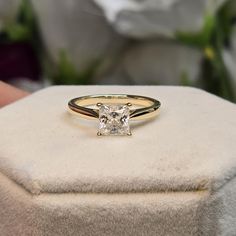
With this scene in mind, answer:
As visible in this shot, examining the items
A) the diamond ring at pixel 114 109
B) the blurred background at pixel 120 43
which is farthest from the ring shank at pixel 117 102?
the blurred background at pixel 120 43

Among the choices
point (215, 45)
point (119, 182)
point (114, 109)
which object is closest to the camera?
point (119, 182)

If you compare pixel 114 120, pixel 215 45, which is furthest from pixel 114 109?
pixel 215 45

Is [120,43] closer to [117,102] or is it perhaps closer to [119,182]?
[117,102]

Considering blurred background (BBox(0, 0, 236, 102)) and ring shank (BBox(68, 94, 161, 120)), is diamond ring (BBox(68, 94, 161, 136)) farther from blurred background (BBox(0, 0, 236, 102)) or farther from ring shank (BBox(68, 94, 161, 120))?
blurred background (BBox(0, 0, 236, 102))

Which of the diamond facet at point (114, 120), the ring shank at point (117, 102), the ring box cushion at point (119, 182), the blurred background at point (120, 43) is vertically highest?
the blurred background at point (120, 43)

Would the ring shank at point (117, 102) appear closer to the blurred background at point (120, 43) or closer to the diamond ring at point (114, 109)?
the diamond ring at point (114, 109)

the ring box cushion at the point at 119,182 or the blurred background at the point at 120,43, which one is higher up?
the blurred background at the point at 120,43

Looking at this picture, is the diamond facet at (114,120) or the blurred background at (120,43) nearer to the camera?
the diamond facet at (114,120)

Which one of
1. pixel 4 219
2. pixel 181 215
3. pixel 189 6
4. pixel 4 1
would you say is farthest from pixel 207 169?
pixel 4 1
